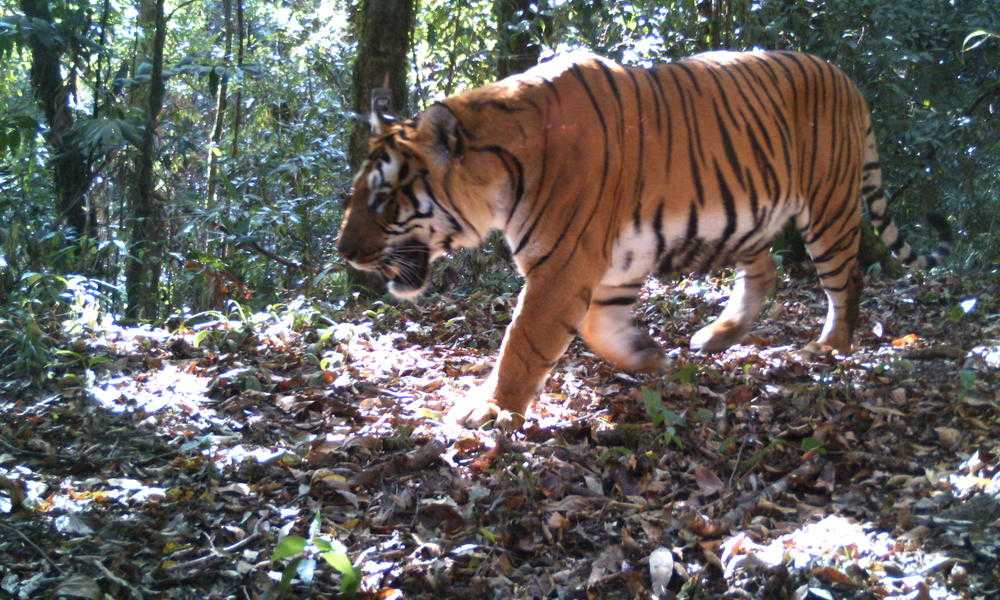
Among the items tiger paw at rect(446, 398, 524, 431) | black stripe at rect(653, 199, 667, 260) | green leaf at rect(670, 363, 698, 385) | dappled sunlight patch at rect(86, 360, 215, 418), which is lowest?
tiger paw at rect(446, 398, 524, 431)

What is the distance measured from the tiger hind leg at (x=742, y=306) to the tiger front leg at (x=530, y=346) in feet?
5.32

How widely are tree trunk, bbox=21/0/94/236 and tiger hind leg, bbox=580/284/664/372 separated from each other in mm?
4296

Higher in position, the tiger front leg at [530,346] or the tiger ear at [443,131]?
the tiger ear at [443,131]

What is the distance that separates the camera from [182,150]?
7.95m

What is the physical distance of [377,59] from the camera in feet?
22.4

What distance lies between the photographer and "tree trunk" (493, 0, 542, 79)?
7523 millimetres

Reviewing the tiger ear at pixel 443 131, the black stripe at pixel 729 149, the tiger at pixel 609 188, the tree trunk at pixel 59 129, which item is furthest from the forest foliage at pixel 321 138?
the tiger ear at pixel 443 131

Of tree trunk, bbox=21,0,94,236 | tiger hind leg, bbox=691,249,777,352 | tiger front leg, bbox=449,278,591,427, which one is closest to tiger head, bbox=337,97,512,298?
tiger front leg, bbox=449,278,591,427

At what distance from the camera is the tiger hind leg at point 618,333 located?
5.02 meters

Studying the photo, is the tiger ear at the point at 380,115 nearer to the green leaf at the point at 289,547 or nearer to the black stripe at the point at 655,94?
the black stripe at the point at 655,94

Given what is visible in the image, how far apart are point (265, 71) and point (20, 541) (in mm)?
7690

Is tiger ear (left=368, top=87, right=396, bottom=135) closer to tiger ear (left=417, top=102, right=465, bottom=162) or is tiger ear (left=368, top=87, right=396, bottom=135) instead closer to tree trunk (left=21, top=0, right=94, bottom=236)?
tiger ear (left=417, top=102, right=465, bottom=162)

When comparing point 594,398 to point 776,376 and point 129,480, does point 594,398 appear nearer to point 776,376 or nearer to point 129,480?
point 776,376

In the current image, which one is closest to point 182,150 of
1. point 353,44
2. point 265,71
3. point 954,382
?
point 265,71
